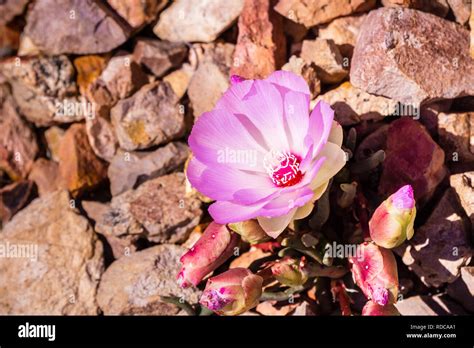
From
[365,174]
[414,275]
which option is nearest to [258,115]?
[365,174]

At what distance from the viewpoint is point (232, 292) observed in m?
2.12

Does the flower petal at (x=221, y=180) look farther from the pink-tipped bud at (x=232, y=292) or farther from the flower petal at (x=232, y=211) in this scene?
the pink-tipped bud at (x=232, y=292)

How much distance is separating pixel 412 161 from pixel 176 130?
1118mm

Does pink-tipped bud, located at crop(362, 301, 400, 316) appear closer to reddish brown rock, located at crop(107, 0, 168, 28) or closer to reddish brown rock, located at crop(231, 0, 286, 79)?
reddish brown rock, located at crop(231, 0, 286, 79)

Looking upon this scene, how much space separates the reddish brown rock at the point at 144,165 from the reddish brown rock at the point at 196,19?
1.73ft

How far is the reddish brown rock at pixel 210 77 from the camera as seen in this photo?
292 cm

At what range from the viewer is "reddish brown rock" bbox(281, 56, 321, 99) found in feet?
8.71

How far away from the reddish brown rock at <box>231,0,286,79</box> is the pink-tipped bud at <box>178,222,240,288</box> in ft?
2.58

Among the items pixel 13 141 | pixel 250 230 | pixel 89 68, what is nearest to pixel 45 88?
pixel 89 68

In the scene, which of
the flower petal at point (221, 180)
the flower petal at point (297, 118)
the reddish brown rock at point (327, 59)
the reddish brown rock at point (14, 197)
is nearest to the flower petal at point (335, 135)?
the flower petal at point (297, 118)

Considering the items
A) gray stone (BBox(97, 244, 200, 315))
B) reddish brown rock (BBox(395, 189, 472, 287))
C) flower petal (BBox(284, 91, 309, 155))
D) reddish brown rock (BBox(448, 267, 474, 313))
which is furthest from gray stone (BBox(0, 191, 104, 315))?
reddish brown rock (BBox(448, 267, 474, 313))

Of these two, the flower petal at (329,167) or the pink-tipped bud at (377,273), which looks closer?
the flower petal at (329,167)

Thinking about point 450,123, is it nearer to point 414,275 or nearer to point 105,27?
point 414,275
